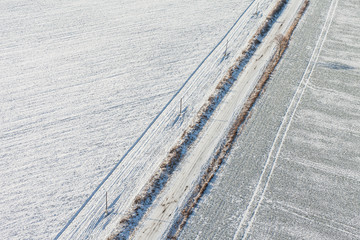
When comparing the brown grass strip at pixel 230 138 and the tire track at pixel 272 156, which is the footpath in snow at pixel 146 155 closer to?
the brown grass strip at pixel 230 138

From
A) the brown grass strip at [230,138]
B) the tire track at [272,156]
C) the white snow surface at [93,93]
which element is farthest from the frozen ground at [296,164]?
the white snow surface at [93,93]

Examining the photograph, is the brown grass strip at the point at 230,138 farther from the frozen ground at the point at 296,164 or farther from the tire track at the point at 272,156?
the tire track at the point at 272,156

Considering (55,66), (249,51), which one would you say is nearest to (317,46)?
(249,51)

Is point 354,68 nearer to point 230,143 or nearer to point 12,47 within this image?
point 230,143

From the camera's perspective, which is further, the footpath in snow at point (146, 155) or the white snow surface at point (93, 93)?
the white snow surface at point (93, 93)

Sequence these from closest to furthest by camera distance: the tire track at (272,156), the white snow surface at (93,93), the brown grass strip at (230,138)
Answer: the tire track at (272,156), the brown grass strip at (230,138), the white snow surface at (93,93)

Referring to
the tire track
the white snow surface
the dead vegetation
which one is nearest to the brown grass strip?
the dead vegetation

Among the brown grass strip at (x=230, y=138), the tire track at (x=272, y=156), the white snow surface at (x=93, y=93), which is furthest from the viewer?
the white snow surface at (x=93, y=93)
